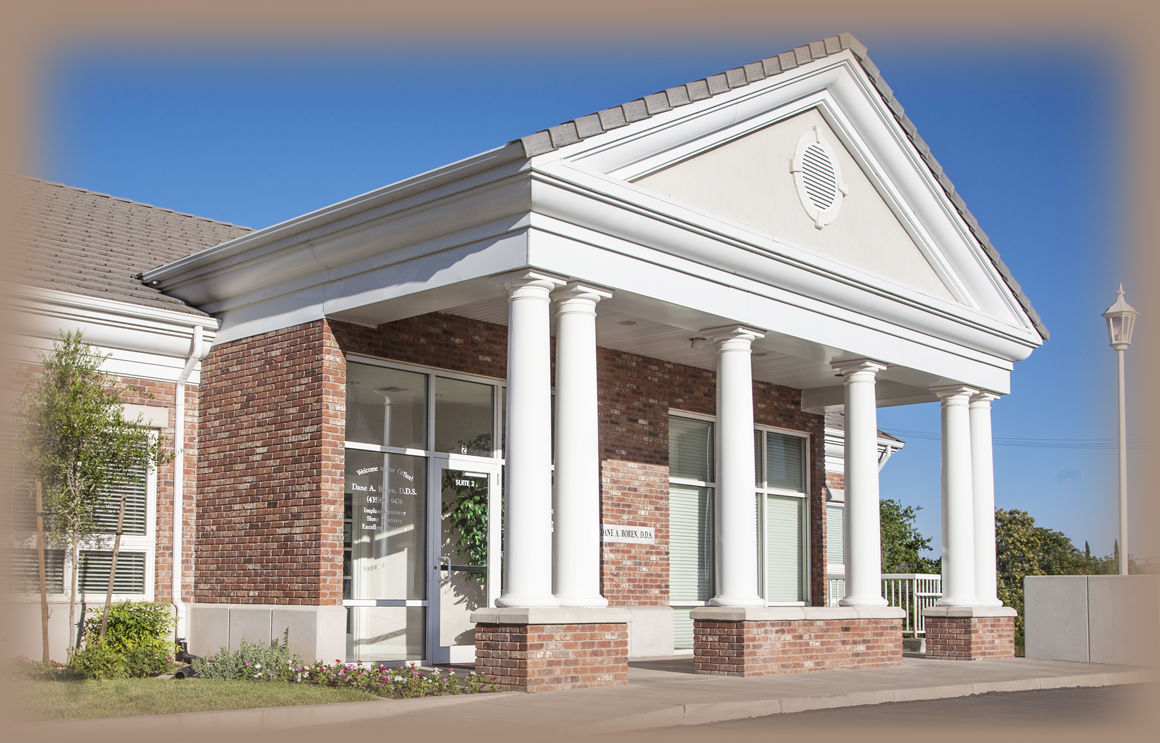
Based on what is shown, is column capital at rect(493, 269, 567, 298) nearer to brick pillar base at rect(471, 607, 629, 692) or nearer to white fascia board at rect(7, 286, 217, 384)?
brick pillar base at rect(471, 607, 629, 692)

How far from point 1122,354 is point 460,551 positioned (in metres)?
9.41

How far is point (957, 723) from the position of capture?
9.66 metres

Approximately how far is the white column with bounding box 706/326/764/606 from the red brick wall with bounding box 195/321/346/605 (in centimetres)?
412

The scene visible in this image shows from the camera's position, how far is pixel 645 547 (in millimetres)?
16656

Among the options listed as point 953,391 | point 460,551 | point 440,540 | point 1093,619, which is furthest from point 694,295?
point 1093,619

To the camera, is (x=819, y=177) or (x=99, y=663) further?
(x=819, y=177)

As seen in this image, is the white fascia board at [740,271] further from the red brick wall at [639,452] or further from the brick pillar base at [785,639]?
the brick pillar base at [785,639]

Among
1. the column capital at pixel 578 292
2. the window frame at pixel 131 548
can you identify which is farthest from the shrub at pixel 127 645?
the column capital at pixel 578 292

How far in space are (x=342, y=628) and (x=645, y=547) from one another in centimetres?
503

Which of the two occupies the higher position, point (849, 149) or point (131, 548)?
point (849, 149)

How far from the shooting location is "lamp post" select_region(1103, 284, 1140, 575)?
16547mm

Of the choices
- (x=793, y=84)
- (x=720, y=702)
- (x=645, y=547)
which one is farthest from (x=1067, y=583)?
(x=720, y=702)

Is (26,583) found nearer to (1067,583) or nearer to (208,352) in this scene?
(208,352)

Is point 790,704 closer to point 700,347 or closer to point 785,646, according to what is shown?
point 785,646
